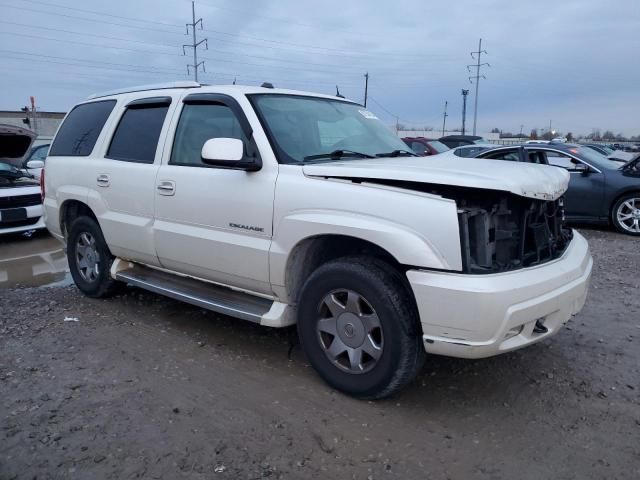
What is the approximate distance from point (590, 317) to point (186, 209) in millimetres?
3663

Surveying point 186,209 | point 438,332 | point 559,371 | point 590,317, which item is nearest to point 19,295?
point 186,209

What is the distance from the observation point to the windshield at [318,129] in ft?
12.5

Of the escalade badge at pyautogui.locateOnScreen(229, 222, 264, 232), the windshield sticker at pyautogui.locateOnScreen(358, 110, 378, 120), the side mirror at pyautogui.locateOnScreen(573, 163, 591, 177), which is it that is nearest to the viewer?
the escalade badge at pyautogui.locateOnScreen(229, 222, 264, 232)

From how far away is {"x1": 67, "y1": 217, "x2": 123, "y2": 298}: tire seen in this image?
17.1ft

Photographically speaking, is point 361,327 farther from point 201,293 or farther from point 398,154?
point 398,154

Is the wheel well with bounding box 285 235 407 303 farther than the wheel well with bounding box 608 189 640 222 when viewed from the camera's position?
No

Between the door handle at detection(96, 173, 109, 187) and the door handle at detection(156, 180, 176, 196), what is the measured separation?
831 millimetres

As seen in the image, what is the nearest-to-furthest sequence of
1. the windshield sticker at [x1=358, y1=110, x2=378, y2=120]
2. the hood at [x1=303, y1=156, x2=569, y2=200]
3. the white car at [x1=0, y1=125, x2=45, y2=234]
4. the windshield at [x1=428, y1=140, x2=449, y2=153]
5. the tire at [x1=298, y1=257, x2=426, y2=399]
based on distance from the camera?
the hood at [x1=303, y1=156, x2=569, y2=200] → the tire at [x1=298, y1=257, x2=426, y2=399] → the windshield sticker at [x1=358, y1=110, x2=378, y2=120] → the white car at [x1=0, y1=125, x2=45, y2=234] → the windshield at [x1=428, y1=140, x2=449, y2=153]

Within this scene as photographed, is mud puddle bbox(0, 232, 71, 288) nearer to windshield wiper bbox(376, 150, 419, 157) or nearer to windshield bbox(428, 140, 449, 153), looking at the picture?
windshield wiper bbox(376, 150, 419, 157)

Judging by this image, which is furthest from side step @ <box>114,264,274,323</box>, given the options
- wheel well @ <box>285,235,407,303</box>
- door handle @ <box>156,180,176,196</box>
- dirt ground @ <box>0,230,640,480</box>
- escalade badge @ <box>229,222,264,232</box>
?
door handle @ <box>156,180,176,196</box>

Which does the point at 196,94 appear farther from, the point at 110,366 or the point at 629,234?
the point at 629,234

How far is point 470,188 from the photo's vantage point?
2.92 m

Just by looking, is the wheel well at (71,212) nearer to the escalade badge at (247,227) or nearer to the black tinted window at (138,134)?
the black tinted window at (138,134)

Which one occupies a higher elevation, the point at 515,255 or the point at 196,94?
the point at 196,94
